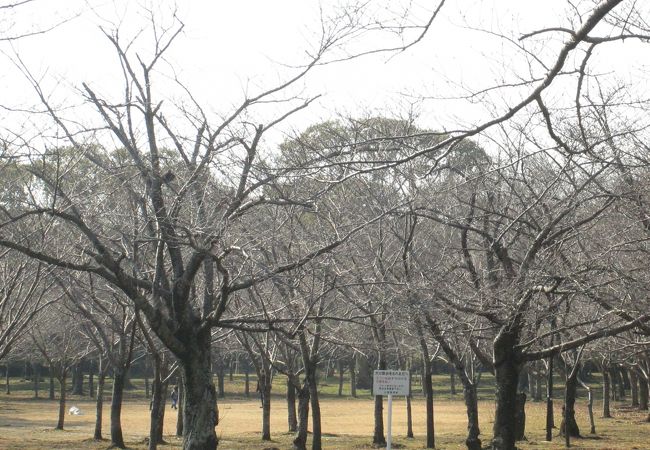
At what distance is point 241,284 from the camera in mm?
11469

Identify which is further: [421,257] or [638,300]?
[421,257]

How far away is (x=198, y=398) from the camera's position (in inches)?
468

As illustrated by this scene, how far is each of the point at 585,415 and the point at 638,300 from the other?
106 feet

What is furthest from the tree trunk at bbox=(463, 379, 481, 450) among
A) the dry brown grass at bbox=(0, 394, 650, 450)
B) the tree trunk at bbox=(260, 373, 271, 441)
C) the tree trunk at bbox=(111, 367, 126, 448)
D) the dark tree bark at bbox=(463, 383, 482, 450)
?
the tree trunk at bbox=(111, 367, 126, 448)

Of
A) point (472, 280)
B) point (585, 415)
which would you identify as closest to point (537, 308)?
point (472, 280)

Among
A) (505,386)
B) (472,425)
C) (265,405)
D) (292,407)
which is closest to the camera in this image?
(505,386)

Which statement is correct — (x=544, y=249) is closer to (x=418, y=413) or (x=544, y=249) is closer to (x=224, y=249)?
(x=224, y=249)

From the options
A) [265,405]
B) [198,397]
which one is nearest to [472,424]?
[198,397]

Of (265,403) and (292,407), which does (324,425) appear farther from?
(265,403)

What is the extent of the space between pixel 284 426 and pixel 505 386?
22739 millimetres

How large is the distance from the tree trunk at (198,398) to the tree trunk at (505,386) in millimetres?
4675

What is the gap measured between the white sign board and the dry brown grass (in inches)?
377

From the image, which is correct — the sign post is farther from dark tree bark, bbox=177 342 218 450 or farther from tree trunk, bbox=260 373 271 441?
tree trunk, bbox=260 373 271 441

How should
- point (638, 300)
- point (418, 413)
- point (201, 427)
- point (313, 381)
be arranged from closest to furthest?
point (638, 300) < point (201, 427) < point (313, 381) < point (418, 413)
